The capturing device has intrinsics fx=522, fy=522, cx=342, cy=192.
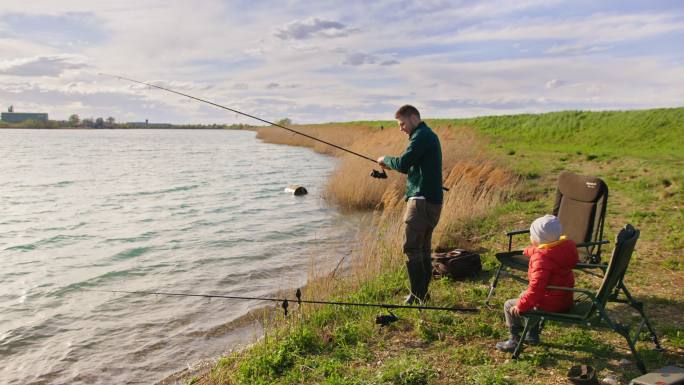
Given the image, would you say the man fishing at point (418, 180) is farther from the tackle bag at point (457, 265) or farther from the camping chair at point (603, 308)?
the camping chair at point (603, 308)

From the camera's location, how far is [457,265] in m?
6.12

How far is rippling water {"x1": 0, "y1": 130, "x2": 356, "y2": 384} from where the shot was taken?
18.8 feet

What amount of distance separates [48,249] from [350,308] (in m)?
8.39

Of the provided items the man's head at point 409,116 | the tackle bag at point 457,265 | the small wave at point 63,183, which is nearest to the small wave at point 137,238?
the tackle bag at point 457,265

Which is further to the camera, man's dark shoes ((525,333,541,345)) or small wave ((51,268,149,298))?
small wave ((51,268,149,298))

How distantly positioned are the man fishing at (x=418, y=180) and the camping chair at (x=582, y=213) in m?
0.86

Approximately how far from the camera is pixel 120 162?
104ft

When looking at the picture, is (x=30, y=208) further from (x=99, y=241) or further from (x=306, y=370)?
(x=306, y=370)

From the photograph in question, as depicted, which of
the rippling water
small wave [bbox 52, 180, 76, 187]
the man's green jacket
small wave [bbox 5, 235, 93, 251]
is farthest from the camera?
small wave [bbox 52, 180, 76, 187]

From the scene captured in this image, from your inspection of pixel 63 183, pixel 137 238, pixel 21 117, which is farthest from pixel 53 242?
pixel 21 117

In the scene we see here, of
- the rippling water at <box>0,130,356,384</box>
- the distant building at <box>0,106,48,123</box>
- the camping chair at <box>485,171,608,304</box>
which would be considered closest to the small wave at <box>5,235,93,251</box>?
the rippling water at <box>0,130,356,384</box>

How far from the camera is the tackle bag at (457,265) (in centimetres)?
612

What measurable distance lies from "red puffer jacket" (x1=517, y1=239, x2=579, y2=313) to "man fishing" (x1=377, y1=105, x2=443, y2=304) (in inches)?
52.0

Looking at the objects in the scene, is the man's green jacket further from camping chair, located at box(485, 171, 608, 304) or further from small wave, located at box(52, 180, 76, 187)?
small wave, located at box(52, 180, 76, 187)
